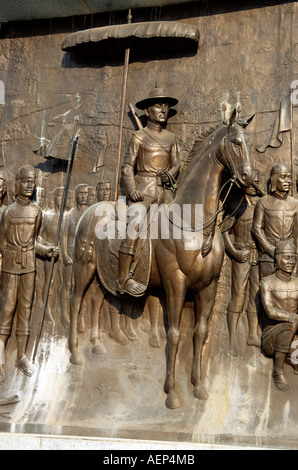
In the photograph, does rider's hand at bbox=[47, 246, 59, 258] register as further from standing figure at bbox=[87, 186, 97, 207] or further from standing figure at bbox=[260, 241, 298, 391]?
standing figure at bbox=[260, 241, 298, 391]

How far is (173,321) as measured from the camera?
877 cm

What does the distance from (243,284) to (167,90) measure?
10.2ft

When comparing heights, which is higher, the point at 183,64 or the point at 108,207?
the point at 183,64

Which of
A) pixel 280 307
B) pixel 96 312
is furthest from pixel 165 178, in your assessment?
pixel 280 307

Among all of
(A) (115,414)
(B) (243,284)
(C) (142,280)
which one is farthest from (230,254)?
(A) (115,414)

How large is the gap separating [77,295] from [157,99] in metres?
2.97

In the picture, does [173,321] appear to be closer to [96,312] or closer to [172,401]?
[172,401]

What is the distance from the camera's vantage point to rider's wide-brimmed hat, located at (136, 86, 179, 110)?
9.53 metres

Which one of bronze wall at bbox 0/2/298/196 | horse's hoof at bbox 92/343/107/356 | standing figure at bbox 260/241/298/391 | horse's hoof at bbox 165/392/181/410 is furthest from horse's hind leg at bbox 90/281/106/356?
standing figure at bbox 260/241/298/391

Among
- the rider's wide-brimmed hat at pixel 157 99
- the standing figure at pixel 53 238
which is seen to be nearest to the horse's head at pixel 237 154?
the rider's wide-brimmed hat at pixel 157 99

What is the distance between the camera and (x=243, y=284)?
925 centimetres

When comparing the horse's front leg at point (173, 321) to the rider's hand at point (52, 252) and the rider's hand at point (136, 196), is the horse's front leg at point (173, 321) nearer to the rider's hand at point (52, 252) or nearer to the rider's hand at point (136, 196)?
the rider's hand at point (136, 196)

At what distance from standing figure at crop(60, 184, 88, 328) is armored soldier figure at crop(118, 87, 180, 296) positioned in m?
0.90
